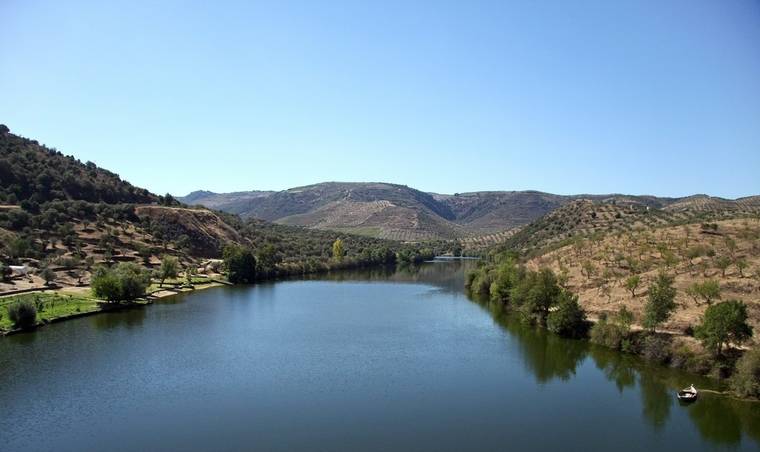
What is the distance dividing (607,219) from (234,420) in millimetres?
109048

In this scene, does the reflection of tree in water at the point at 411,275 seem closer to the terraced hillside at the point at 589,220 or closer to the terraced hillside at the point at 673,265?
the terraced hillside at the point at 589,220

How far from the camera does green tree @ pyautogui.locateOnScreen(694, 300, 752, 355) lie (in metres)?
42.2

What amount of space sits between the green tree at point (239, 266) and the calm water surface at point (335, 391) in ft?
134

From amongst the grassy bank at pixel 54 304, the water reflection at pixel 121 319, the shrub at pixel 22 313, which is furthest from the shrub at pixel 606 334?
the grassy bank at pixel 54 304

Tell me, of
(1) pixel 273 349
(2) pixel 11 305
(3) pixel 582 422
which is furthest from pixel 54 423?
(3) pixel 582 422

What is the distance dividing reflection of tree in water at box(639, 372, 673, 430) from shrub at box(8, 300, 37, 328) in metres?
58.4

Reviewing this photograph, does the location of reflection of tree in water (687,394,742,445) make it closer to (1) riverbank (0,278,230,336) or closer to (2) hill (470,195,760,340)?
(2) hill (470,195,760,340)

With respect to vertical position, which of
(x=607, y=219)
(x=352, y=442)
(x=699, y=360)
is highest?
(x=607, y=219)

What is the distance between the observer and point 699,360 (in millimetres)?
45156

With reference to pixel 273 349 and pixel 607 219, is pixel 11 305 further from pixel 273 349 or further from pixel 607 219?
pixel 607 219

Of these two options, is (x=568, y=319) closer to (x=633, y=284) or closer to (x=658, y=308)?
(x=633, y=284)

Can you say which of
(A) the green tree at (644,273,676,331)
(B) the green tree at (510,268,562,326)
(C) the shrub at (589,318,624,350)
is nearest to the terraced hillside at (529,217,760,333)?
(A) the green tree at (644,273,676,331)

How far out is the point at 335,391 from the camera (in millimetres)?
40625

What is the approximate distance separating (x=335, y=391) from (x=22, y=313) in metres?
37.0
